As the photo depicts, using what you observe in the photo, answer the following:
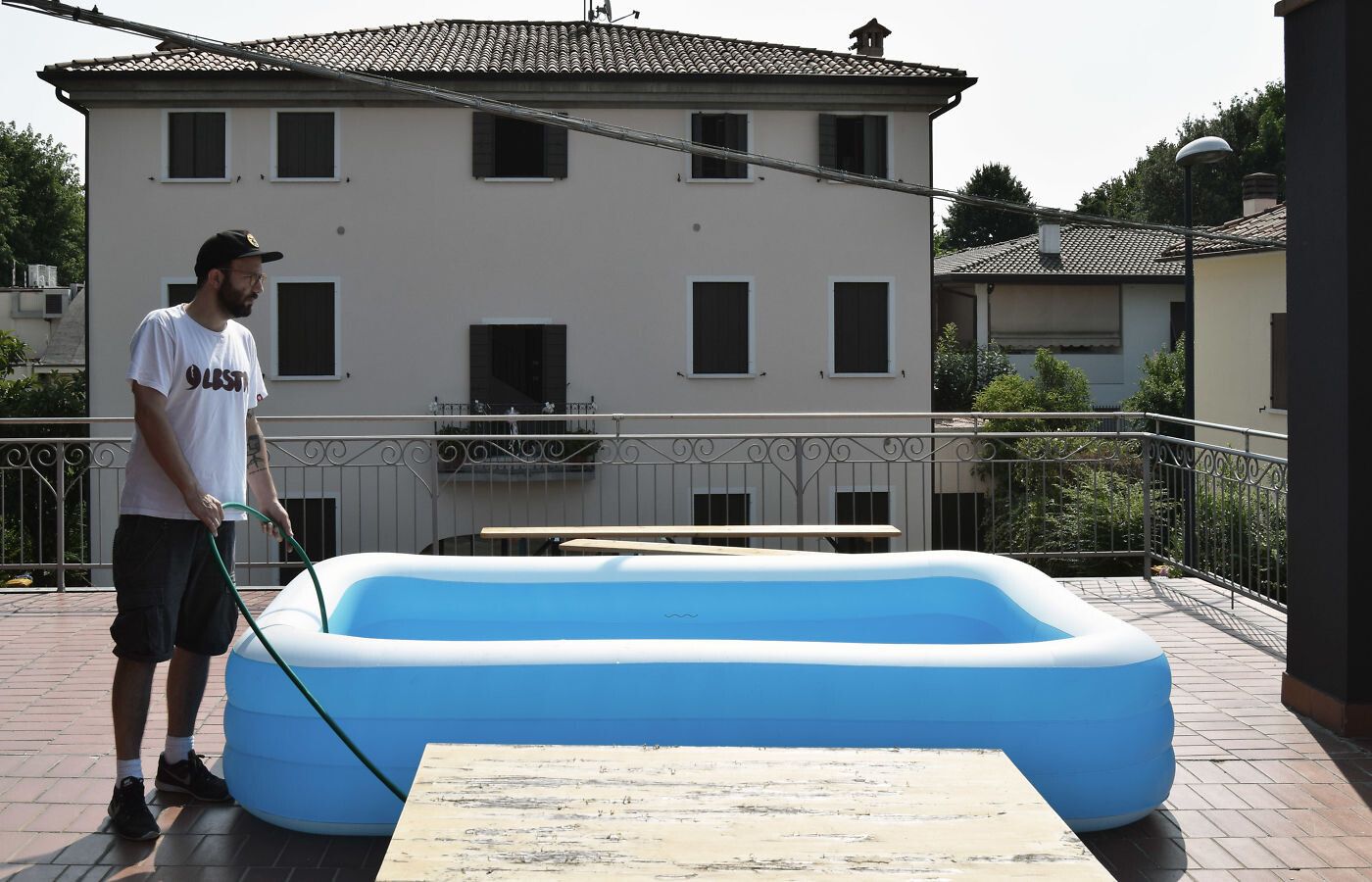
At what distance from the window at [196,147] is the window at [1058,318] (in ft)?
81.2

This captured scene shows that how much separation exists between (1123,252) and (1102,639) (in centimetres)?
4033

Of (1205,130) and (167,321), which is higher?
(1205,130)

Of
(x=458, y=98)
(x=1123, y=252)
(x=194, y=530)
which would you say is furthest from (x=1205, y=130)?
(x=194, y=530)

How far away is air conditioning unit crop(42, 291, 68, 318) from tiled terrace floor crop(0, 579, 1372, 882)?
4352 cm

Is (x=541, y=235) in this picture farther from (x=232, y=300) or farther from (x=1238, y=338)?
(x=232, y=300)

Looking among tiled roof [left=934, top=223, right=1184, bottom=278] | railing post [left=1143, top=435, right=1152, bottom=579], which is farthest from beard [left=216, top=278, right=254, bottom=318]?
tiled roof [left=934, top=223, right=1184, bottom=278]

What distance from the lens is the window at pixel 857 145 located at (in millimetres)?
20438

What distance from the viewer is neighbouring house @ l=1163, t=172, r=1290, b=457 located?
71.3ft

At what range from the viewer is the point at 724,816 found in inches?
110

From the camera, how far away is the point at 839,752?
329 centimetres

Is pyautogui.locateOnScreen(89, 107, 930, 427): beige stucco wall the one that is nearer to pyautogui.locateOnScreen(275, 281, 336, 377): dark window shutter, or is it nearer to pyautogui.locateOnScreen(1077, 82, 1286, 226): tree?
pyautogui.locateOnScreen(275, 281, 336, 377): dark window shutter

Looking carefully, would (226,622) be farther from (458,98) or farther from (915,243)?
(915,243)

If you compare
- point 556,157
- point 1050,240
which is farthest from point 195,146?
point 1050,240

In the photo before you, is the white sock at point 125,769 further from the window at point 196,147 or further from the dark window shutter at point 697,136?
the window at point 196,147
